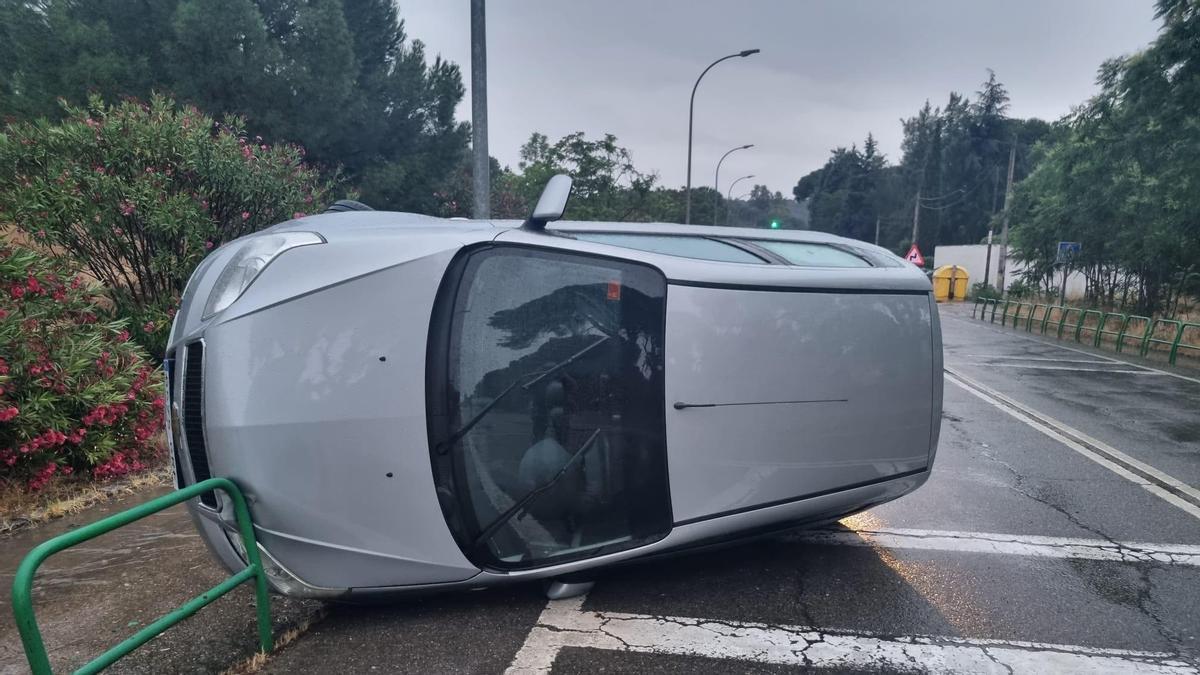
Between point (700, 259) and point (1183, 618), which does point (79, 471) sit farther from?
point (1183, 618)

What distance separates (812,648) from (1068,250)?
23643 millimetres

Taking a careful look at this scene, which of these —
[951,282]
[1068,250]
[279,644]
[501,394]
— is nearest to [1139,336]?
[1068,250]

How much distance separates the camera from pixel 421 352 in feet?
9.62

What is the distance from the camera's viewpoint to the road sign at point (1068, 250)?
2188 cm

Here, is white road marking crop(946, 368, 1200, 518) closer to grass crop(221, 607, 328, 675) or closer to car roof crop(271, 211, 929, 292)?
car roof crop(271, 211, 929, 292)

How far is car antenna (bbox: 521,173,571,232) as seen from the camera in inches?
129

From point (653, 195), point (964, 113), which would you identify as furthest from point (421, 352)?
point (964, 113)

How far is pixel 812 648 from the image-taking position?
10.5 ft

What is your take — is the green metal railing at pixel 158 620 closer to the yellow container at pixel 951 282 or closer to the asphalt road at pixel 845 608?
the asphalt road at pixel 845 608

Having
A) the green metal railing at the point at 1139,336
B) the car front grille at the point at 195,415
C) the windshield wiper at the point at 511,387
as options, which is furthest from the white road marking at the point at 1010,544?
the green metal railing at the point at 1139,336

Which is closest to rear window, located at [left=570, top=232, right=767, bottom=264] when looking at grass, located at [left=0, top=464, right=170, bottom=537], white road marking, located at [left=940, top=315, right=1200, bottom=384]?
grass, located at [left=0, top=464, right=170, bottom=537]

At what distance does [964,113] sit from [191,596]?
92729 millimetres

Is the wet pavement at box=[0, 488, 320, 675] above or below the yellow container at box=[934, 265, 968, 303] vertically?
above

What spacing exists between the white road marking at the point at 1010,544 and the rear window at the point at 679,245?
6.51 feet
